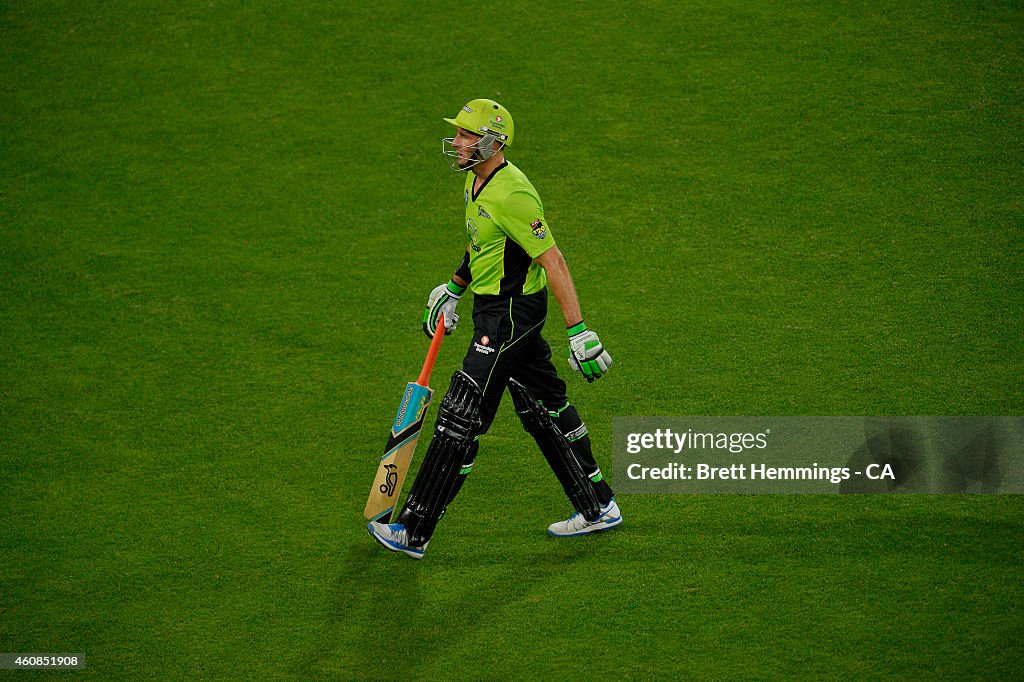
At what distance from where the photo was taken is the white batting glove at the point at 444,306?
5562 mm

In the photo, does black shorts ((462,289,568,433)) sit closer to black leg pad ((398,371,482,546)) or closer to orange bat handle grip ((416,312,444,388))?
black leg pad ((398,371,482,546))

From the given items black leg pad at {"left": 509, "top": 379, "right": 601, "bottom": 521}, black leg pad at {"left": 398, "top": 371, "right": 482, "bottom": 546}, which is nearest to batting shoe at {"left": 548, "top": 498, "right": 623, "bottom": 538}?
black leg pad at {"left": 509, "top": 379, "right": 601, "bottom": 521}

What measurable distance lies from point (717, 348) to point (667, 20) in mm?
4013

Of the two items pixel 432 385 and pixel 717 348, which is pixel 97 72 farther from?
pixel 717 348

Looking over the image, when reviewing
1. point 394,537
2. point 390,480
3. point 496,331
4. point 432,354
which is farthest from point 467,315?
point 394,537

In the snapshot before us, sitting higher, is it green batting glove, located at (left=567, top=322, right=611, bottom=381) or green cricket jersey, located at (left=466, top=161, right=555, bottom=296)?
green cricket jersey, located at (left=466, top=161, right=555, bottom=296)

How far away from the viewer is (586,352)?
16.3 ft

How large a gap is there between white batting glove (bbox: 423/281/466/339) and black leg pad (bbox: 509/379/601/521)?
20.6 inches

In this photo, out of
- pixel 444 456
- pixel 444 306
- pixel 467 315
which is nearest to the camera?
pixel 444 456

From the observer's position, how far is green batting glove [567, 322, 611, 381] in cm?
495

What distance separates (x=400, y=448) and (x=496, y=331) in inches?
34.1

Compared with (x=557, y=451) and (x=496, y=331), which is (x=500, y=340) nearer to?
(x=496, y=331)

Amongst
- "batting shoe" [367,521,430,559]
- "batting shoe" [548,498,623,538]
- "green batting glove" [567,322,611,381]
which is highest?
"green batting glove" [567,322,611,381]

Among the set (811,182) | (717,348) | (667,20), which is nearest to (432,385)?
(717,348)
